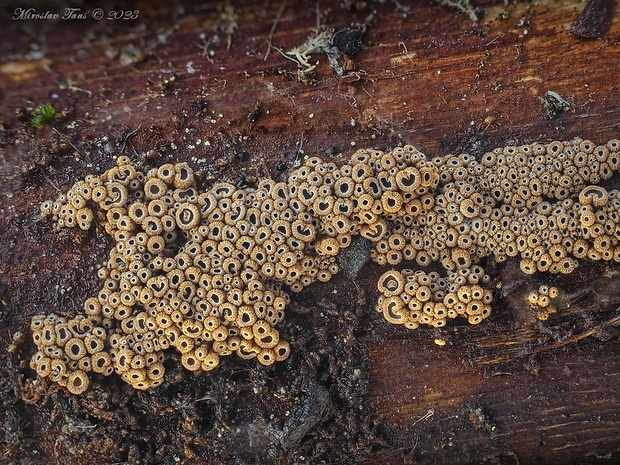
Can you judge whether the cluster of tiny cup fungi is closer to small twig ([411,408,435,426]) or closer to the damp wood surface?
the damp wood surface

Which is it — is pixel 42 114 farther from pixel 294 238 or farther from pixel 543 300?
pixel 543 300

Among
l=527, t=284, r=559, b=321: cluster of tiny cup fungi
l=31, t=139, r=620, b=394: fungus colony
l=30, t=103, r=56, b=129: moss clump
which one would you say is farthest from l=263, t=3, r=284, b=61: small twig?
l=527, t=284, r=559, b=321: cluster of tiny cup fungi

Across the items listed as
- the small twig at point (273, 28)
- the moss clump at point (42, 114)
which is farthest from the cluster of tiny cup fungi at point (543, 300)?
the moss clump at point (42, 114)

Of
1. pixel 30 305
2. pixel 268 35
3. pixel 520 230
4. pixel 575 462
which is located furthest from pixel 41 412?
pixel 575 462

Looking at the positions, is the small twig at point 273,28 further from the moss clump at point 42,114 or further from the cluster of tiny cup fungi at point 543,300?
the cluster of tiny cup fungi at point 543,300

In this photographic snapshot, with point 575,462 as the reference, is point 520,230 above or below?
above

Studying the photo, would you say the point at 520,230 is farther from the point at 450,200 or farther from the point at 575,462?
the point at 575,462
